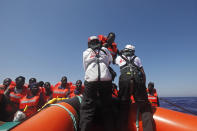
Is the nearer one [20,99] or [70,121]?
[70,121]

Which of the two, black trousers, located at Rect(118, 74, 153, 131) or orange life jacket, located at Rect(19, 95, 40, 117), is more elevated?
black trousers, located at Rect(118, 74, 153, 131)

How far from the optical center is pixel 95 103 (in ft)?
5.01

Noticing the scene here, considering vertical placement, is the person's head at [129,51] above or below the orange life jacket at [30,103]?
above

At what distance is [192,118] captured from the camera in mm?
1664

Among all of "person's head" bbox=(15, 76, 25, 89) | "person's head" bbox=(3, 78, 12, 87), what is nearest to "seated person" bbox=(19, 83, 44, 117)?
"person's head" bbox=(15, 76, 25, 89)

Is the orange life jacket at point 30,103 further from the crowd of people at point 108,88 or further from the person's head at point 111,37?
the person's head at point 111,37

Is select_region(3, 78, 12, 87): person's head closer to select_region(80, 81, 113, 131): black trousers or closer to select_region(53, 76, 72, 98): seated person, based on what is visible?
select_region(53, 76, 72, 98): seated person

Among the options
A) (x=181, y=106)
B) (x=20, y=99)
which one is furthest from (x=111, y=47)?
(x=181, y=106)

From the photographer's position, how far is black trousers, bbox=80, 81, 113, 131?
1464 mm

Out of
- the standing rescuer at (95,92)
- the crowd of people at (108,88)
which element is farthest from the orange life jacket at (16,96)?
the standing rescuer at (95,92)

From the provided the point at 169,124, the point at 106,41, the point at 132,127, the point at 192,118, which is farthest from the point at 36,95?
the point at 192,118

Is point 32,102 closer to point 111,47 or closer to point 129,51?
point 111,47

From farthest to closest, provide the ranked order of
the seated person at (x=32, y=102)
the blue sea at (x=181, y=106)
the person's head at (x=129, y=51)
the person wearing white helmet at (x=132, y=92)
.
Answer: the seated person at (x=32, y=102), the blue sea at (x=181, y=106), the person's head at (x=129, y=51), the person wearing white helmet at (x=132, y=92)

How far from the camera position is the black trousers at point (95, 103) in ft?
4.80
